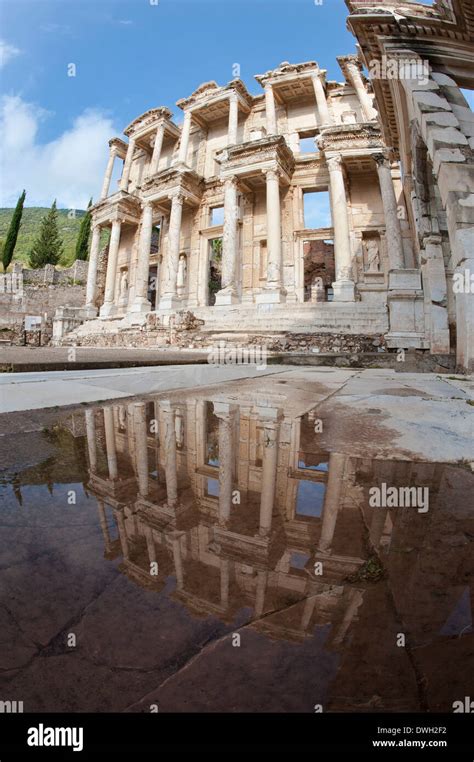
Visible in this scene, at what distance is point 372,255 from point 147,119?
57.3 ft

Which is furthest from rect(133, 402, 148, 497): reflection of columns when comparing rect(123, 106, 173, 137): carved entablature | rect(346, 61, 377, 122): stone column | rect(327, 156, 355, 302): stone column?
rect(123, 106, 173, 137): carved entablature

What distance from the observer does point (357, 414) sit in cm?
231

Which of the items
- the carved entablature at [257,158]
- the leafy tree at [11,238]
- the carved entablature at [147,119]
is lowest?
the carved entablature at [257,158]

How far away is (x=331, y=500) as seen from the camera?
1.05m

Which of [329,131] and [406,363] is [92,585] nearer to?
[406,363]

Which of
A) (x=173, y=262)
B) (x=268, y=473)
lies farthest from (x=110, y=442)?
(x=173, y=262)

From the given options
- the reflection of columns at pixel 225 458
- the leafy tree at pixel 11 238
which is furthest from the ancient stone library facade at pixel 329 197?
the leafy tree at pixel 11 238

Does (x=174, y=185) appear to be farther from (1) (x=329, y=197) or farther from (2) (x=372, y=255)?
(2) (x=372, y=255)

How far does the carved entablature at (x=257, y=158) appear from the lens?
53.1 feet

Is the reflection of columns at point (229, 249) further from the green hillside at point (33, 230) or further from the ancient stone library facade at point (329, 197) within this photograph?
the green hillside at point (33, 230)

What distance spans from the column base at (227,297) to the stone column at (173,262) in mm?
3129

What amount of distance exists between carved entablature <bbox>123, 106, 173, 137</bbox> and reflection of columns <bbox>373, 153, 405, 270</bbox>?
47.5 feet

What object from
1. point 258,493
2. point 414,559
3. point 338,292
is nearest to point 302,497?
point 258,493
